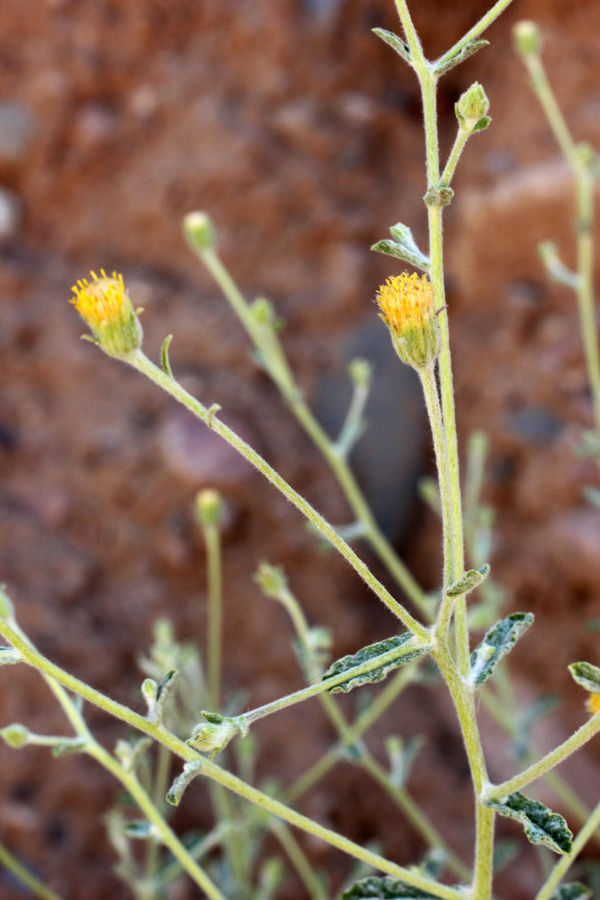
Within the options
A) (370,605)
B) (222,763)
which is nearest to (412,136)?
(370,605)

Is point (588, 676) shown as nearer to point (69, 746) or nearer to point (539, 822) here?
point (539, 822)

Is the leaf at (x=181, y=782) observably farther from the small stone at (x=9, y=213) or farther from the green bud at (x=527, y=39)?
the small stone at (x=9, y=213)

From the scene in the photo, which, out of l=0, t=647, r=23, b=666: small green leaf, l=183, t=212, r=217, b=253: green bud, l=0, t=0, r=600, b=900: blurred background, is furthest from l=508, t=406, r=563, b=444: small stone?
l=0, t=647, r=23, b=666: small green leaf

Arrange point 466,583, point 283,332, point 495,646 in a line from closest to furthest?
point 466,583 < point 495,646 < point 283,332

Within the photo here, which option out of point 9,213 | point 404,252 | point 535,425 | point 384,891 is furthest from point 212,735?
point 9,213

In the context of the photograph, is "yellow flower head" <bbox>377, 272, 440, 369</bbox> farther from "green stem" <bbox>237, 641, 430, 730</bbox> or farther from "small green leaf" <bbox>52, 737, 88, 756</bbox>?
"small green leaf" <bbox>52, 737, 88, 756</bbox>

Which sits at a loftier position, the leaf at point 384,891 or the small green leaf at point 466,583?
the small green leaf at point 466,583

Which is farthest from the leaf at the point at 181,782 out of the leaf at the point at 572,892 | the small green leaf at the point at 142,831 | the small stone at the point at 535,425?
the small stone at the point at 535,425
